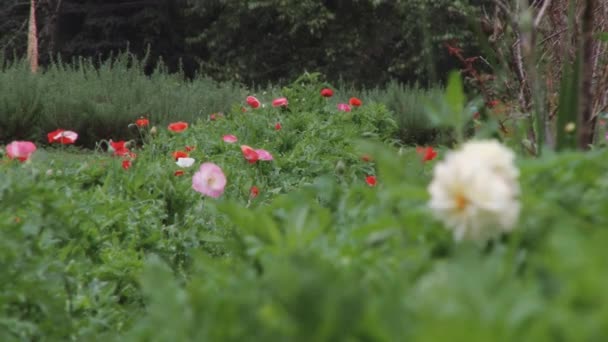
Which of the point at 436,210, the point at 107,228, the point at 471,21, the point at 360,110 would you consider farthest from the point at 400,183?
the point at 360,110

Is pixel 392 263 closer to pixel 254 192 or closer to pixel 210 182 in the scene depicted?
pixel 210 182

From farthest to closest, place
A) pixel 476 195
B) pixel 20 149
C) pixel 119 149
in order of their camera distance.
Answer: pixel 119 149 → pixel 20 149 → pixel 476 195

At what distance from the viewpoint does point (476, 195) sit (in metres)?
1.00

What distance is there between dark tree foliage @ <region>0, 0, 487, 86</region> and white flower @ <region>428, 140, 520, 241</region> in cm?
1605

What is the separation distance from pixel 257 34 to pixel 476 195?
1880cm

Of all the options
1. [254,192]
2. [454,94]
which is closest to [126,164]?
[254,192]

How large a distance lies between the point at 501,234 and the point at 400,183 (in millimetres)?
162

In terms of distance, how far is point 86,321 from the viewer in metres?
2.17

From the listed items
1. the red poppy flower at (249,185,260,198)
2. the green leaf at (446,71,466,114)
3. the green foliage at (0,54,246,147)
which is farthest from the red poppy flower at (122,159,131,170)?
the green foliage at (0,54,246,147)

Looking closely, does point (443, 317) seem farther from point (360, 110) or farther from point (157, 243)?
point (360, 110)

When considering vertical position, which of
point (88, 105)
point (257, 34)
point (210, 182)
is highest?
point (210, 182)

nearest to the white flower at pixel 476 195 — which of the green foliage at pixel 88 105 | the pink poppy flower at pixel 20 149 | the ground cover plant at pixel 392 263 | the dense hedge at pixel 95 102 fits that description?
the ground cover plant at pixel 392 263

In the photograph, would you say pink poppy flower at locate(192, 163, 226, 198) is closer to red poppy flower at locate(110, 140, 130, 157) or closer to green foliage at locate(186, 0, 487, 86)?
red poppy flower at locate(110, 140, 130, 157)

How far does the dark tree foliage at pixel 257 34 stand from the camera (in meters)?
17.9
